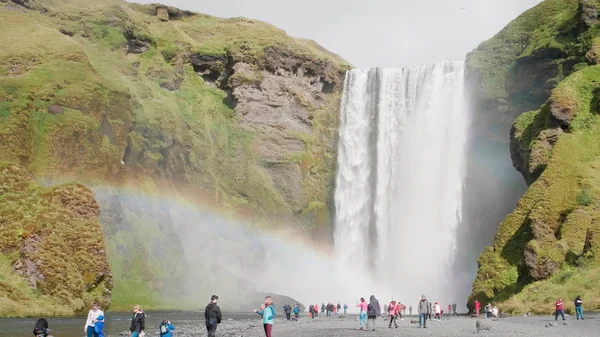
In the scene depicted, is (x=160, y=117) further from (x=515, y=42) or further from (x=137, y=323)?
(x=137, y=323)

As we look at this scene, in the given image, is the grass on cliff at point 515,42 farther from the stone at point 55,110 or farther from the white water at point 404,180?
the stone at point 55,110

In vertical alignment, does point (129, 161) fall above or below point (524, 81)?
below

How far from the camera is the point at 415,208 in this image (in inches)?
3760

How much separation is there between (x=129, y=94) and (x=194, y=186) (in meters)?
17.1

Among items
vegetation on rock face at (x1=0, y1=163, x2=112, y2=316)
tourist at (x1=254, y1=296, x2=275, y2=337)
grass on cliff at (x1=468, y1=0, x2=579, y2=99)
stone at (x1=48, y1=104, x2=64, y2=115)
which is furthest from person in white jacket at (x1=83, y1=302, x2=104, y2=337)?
grass on cliff at (x1=468, y1=0, x2=579, y2=99)

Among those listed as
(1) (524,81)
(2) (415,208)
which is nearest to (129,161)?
(2) (415,208)

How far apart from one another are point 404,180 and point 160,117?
36.3 m

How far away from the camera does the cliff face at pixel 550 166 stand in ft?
170

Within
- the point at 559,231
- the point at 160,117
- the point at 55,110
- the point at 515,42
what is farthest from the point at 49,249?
the point at 515,42

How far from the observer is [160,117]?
320ft

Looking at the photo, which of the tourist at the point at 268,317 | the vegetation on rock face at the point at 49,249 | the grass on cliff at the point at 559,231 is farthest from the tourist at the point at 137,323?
the grass on cliff at the point at 559,231

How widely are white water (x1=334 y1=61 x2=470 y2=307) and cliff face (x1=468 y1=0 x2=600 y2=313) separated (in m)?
8.87

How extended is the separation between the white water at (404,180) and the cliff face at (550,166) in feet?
29.1

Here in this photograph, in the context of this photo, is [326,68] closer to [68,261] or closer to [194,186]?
[194,186]
